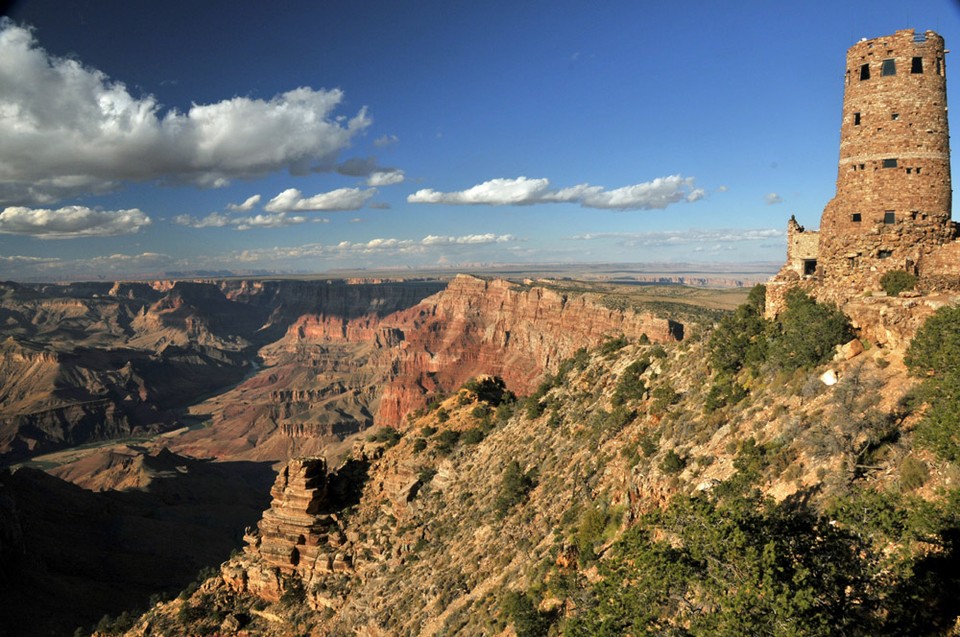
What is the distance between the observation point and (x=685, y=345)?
32.8 m

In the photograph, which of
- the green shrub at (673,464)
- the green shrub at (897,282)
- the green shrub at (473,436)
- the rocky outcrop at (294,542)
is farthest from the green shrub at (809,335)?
the rocky outcrop at (294,542)

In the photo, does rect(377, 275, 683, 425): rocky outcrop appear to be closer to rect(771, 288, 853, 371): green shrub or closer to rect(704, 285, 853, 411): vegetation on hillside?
rect(704, 285, 853, 411): vegetation on hillside

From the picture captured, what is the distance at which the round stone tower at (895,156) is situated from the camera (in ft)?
63.9

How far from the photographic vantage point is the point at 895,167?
19844 mm

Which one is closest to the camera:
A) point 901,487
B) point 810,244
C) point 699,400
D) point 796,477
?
point 901,487

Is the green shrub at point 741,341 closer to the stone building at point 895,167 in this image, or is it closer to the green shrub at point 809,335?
the green shrub at point 809,335

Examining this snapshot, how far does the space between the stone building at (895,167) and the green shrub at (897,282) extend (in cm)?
24

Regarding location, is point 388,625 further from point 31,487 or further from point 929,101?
point 31,487

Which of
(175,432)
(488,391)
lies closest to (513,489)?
(488,391)

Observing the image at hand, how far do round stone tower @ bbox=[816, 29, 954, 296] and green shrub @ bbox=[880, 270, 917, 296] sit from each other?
272mm

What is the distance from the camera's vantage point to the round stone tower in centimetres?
1947

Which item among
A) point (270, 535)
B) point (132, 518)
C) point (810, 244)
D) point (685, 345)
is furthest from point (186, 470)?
point (810, 244)

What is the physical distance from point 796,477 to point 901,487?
279 cm

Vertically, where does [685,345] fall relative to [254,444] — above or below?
above
